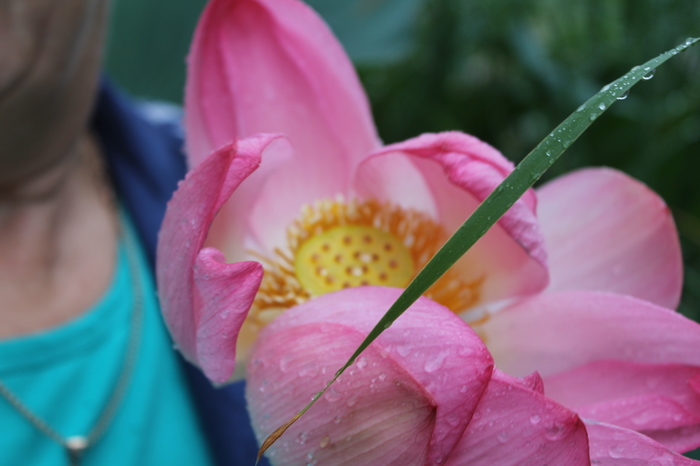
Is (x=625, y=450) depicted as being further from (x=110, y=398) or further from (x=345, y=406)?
(x=110, y=398)

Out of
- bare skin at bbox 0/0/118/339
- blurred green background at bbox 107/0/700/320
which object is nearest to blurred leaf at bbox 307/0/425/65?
blurred green background at bbox 107/0/700/320

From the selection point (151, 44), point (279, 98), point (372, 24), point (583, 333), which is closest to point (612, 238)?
point (583, 333)

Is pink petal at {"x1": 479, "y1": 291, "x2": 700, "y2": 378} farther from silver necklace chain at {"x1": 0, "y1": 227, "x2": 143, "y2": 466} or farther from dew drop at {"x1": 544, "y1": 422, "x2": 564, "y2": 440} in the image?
silver necklace chain at {"x1": 0, "y1": 227, "x2": 143, "y2": 466}

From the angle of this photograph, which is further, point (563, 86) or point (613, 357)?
point (563, 86)

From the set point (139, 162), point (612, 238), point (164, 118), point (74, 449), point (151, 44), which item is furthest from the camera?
point (151, 44)

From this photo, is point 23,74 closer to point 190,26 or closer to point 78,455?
point 78,455

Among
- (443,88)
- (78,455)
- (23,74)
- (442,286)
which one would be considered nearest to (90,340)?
(78,455)

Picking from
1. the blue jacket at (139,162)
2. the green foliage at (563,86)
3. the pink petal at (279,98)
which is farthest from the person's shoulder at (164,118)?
the pink petal at (279,98)
